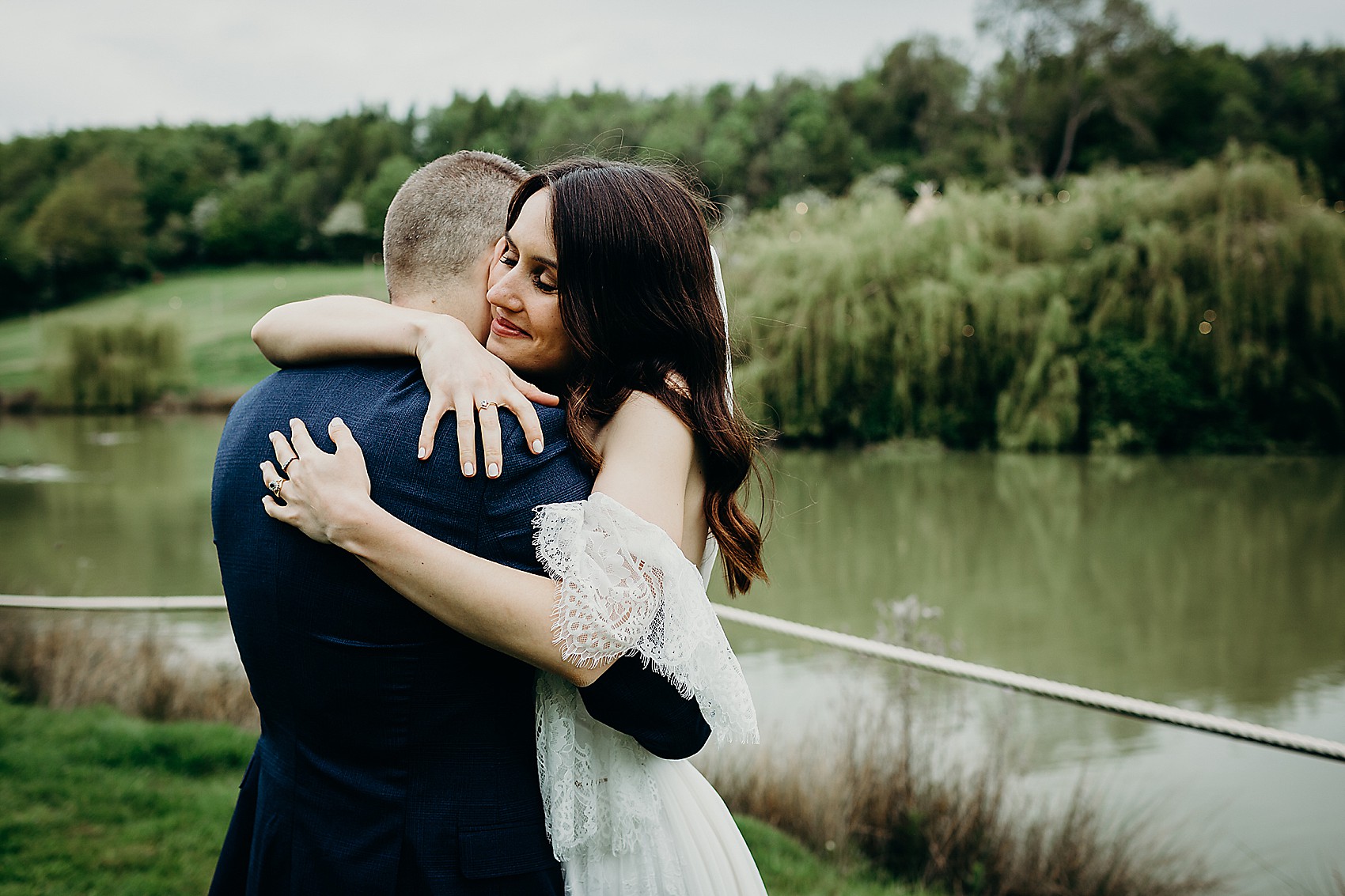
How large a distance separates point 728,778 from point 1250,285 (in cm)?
1825

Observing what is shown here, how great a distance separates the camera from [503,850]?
132 cm

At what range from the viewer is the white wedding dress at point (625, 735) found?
1.23m

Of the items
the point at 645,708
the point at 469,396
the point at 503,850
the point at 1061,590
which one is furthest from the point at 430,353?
the point at 1061,590

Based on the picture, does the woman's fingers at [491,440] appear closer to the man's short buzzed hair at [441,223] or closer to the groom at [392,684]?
the groom at [392,684]

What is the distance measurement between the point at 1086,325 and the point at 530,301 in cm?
2012

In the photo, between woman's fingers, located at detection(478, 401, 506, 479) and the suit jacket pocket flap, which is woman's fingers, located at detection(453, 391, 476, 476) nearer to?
woman's fingers, located at detection(478, 401, 506, 479)

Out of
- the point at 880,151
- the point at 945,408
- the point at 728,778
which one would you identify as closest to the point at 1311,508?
the point at 945,408

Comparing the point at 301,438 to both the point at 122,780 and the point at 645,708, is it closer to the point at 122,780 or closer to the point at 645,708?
the point at 645,708

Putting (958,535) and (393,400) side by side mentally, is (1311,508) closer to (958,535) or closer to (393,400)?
(958,535)

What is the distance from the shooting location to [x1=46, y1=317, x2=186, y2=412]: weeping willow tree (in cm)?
2906

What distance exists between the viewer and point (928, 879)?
3766mm

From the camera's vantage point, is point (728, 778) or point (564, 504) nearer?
point (564, 504)

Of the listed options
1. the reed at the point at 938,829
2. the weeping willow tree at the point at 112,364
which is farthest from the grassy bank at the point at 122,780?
the weeping willow tree at the point at 112,364

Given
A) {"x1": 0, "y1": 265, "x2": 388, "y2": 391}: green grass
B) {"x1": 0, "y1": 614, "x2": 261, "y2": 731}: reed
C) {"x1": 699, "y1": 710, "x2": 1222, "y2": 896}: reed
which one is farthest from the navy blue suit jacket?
{"x1": 0, "y1": 265, "x2": 388, "y2": 391}: green grass
